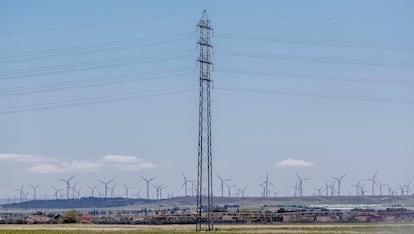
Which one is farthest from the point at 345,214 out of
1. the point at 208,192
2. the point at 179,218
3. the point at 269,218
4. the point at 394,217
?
the point at 208,192

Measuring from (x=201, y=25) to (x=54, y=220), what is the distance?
53.2 m

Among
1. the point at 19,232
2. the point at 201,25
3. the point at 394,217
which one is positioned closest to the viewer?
the point at 19,232

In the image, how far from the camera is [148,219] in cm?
11300

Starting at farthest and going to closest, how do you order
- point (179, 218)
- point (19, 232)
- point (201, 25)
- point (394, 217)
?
point (394, 217), point (179, 218), point (201, 25), point (19, 232)

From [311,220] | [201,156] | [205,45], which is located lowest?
[311,220]

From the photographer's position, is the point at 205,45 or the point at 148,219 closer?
the point at 205,45

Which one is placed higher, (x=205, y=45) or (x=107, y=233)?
(x=205, y=45)

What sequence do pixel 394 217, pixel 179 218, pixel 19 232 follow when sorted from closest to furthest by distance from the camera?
pixel 19 232
pixel 179 218
pixel 394 217

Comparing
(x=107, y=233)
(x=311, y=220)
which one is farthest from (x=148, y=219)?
(x=107, y=233)

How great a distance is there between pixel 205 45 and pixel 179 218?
46492mm

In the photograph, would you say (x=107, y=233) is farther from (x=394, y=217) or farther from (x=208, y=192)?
(x=394, y=217)

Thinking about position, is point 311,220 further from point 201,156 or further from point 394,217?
point 201,156

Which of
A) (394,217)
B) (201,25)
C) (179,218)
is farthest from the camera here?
(394,217)

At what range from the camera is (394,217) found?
118 m
